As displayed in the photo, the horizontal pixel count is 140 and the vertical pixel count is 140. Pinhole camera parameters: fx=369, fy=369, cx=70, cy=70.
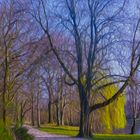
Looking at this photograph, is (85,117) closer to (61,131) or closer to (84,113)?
(84,113)

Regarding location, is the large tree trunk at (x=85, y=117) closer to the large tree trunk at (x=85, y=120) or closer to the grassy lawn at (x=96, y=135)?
the large tree trunk at (x=85, y=120)

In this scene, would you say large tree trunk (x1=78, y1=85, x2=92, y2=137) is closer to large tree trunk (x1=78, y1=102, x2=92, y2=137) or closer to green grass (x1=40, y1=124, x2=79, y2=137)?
large tree trunk (x1=78, y1=102, x2=92, y2=137)

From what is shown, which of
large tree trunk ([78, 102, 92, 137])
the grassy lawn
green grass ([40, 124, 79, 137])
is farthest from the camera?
green grass ([40, 124, 79, 137])

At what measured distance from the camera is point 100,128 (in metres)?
33.5

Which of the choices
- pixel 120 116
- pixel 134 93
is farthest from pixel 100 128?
pixel 134 93

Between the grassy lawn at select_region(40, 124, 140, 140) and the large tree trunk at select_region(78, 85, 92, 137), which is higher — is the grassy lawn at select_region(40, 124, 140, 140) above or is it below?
below

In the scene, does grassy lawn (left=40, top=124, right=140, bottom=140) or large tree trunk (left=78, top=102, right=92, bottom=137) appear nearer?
grassy lawn (left=40, top=124, right=140, bottom=140)

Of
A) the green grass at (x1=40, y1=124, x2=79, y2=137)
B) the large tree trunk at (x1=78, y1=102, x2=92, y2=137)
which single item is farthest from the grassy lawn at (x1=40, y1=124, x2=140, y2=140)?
the large tree trunk at (x1=78, y1=102, x2=92, y2=137)

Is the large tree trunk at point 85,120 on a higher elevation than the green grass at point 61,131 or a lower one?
higher

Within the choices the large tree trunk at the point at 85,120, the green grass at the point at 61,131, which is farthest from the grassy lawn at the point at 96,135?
the large tree trunk at the point at 85,120

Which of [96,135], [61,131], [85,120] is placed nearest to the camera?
[96,135]

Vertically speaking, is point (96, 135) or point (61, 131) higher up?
point (96, 135)

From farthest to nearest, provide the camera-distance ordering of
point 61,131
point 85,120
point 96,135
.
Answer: point 61,131 < point 85,120 < point 96,135

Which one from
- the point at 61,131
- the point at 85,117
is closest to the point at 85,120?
the point at 85,117
